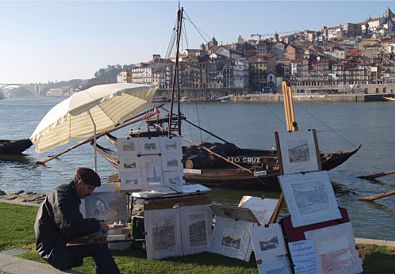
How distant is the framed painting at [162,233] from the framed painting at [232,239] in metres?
0.47

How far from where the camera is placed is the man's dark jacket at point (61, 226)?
517cm

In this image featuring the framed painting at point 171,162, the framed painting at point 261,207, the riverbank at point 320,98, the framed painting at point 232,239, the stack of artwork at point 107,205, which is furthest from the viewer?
the riverbank at point 320,98

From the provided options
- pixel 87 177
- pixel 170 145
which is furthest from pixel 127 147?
pixel 87 177

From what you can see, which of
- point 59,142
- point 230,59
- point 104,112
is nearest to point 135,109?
point 104,112

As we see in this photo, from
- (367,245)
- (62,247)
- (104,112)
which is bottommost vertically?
(367,245)

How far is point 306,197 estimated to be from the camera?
5.83 metres

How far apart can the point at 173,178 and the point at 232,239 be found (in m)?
1.43

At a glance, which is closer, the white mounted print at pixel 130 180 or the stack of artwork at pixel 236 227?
the stack of artwork at pixel 236 227

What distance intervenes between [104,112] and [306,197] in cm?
447

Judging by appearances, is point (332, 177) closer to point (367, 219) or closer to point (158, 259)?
point (367, 219)

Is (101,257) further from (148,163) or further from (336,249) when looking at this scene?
(336,249)

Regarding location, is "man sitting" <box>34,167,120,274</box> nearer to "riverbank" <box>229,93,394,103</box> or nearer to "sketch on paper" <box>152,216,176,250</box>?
"sketch on paper" <box>152,216,176,250</box>

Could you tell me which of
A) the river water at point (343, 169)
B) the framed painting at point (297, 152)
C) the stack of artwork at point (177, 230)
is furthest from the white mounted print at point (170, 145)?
the river water at point (343, 169)

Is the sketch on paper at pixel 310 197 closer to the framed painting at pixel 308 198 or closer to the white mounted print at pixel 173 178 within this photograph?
the framed painting at pixel 308 198
